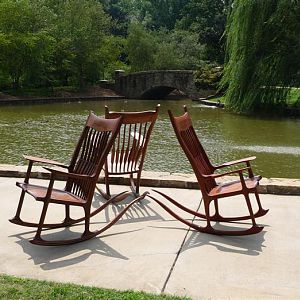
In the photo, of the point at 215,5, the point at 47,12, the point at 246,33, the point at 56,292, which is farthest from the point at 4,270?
the point at 215,5

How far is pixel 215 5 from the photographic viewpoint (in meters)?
47.2

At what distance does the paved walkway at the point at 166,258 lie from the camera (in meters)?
2.81

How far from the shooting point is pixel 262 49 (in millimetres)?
17656

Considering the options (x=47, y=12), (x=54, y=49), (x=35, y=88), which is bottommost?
(x=35, y=88)

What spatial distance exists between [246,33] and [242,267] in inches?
616

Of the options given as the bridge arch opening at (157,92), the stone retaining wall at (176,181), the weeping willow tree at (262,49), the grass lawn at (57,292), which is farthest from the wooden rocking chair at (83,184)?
the bridge arch opening at (157,92)

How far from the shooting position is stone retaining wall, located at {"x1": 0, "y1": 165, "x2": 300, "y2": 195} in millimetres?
4909

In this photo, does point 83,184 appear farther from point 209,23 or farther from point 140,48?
point 209,23

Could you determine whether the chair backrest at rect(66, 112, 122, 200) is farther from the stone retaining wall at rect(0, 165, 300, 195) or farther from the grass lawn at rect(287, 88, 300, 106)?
the grass lawn at rect(287, 88, 300, 106)

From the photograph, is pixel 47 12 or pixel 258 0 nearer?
pixel 258 0

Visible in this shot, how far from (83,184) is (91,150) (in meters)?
0.32

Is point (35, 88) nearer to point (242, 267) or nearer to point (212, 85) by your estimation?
point (212, 85)

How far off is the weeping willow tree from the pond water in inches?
47.5

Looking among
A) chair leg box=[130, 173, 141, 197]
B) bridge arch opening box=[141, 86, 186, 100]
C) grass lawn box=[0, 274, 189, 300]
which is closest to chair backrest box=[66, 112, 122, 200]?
chair leg box=[130, 173, 141, 197]
